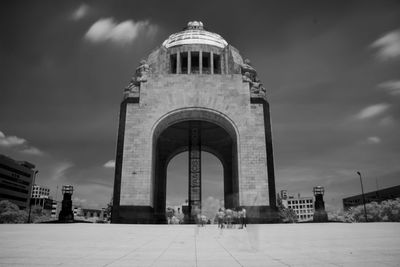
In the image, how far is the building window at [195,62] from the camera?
1358 inches

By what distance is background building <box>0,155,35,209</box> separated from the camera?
271 ft

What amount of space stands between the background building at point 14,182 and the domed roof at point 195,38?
72.9m

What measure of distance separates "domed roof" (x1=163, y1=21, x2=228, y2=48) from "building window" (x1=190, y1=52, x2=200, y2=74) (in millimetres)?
1677

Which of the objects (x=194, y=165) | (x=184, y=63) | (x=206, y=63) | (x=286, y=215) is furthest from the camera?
(x=286, y=215)

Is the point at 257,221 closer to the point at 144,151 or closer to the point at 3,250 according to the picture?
the point at 144,151

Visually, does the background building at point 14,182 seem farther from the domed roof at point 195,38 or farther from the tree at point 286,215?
the tree at point 286,215

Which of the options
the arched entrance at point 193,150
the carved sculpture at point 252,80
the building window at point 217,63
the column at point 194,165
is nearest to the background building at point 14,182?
the arched entrance at point 193,150

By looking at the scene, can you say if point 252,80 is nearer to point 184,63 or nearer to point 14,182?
point 184,63

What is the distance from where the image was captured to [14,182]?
88.4m

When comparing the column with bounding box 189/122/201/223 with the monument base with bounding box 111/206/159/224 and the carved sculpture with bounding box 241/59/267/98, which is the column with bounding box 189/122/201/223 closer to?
the monument base with bounding box 111/206/159/224

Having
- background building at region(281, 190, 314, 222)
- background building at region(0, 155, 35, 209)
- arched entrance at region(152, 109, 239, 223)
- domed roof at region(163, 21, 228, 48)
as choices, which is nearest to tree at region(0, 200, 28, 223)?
background building at region(0, 155, 35, 209)

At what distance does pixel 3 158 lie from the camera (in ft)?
278

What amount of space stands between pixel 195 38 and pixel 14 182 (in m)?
82.3

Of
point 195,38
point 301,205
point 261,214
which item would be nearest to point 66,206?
point 261,214
